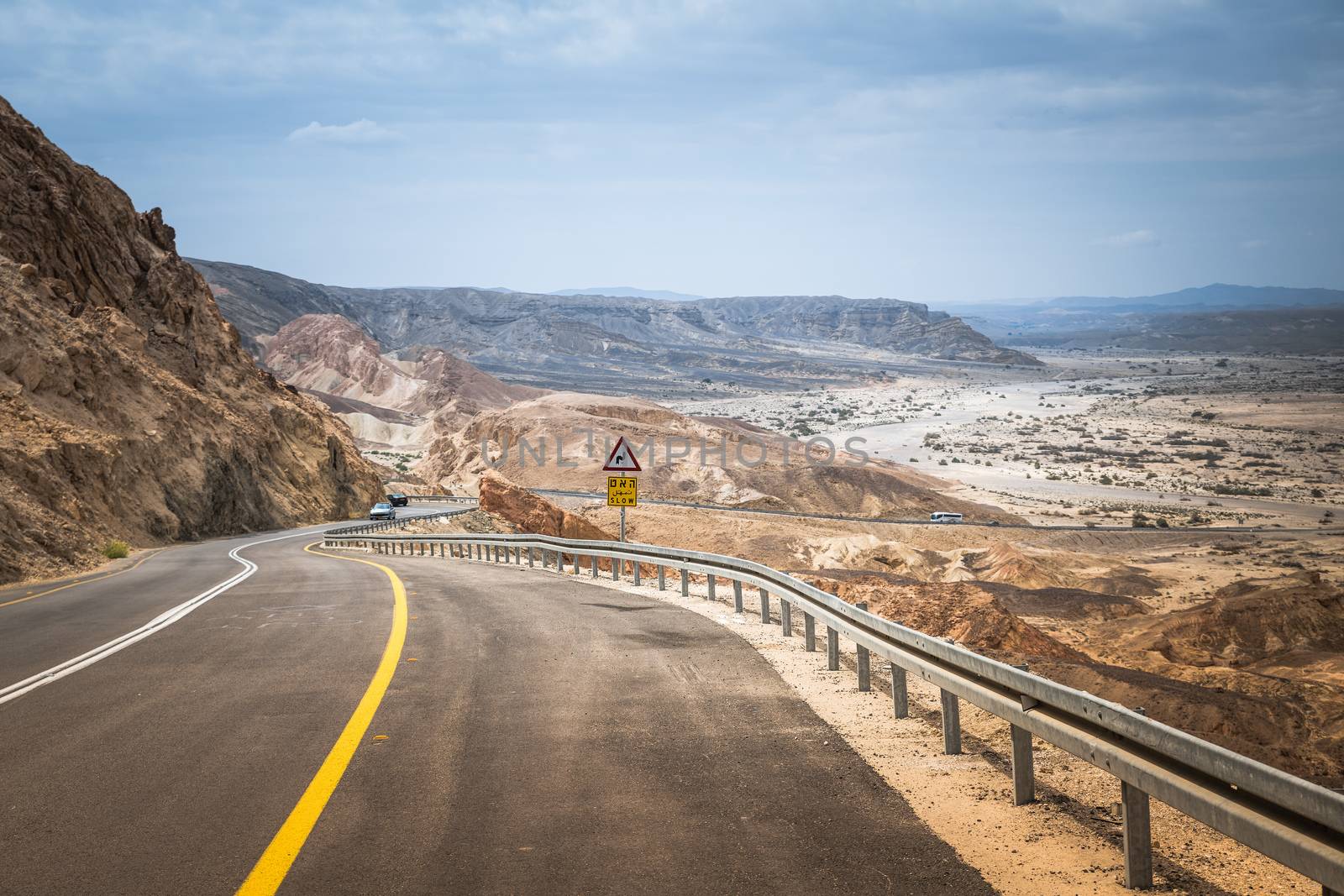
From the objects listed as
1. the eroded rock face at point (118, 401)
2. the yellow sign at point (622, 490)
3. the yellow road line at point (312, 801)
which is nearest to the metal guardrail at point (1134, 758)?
the yellow road line at point (312, 801)

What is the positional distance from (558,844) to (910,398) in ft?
610

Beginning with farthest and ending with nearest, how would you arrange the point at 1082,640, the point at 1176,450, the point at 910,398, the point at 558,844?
1. the point at 910,398
2. the point at 1176,450
3. the point at 1082,640
4. the point at 558,844

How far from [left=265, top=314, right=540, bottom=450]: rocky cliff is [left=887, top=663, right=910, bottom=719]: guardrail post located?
12952cm

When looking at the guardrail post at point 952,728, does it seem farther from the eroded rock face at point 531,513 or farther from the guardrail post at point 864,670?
the eroded rock face at point 531,513

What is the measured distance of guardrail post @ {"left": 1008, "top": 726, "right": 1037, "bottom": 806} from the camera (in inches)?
226

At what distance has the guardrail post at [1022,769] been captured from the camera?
5750 millimetres

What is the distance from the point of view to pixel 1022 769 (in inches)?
228

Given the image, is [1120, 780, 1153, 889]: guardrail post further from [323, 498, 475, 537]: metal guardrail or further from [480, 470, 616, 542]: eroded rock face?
[480, 470, 616, 542]: eroded rock face

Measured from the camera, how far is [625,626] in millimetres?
12148

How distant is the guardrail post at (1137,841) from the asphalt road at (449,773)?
65 centimetres

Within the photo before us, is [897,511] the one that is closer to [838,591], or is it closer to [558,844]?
[838,591]

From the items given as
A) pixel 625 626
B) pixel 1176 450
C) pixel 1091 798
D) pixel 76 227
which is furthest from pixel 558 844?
pixel 1176 450

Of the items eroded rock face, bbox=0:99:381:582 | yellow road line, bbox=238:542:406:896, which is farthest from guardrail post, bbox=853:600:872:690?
eroded rock face, bbox=0:99:381:582

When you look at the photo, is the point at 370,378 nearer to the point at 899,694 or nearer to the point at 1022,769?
the point at 899,694
